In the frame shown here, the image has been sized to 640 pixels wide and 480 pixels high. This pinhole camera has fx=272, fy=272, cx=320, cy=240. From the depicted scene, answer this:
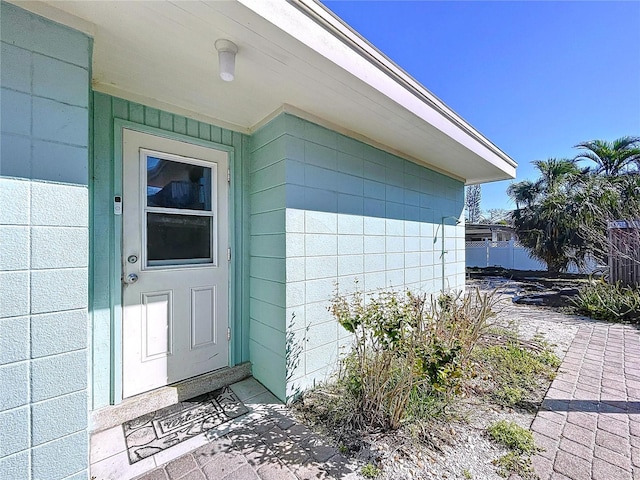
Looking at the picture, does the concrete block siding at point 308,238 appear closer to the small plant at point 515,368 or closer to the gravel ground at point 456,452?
the gravel ground at point 456,452

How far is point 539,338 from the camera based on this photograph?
374 centimetres

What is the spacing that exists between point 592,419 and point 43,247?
372 cm

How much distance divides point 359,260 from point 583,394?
229cm

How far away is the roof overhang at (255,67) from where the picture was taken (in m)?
1.42

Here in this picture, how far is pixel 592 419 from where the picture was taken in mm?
2057

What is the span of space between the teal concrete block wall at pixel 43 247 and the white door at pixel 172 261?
0.78 meters

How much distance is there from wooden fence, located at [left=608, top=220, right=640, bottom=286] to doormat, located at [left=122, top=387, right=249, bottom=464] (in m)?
6.94

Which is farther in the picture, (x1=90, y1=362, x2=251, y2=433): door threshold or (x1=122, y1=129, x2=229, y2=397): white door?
(x1=122, y1=129, x2=229, y2=397): white door

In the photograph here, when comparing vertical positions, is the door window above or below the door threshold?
above

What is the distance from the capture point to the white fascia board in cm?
152

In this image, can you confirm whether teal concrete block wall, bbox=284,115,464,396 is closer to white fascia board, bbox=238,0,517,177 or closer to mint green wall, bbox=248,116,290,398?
mint green wall, bbox=248,116,290,398

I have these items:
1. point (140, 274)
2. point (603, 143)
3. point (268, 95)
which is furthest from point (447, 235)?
point (603, 143)

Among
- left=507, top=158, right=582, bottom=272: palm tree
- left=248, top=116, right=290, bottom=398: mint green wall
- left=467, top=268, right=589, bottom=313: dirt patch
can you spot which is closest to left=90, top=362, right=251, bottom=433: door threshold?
left=248, top=116, right=290, bottom=398: mint green wall

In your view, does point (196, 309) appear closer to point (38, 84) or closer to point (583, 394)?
point (38, 84)
